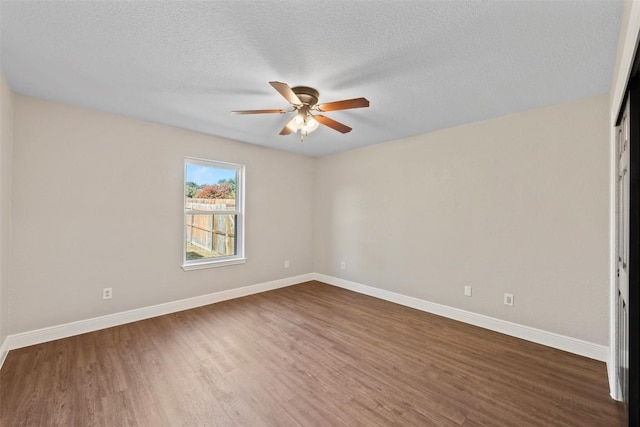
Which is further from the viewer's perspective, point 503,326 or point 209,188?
point 209,188

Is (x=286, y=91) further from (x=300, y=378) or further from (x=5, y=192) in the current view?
(x=5, y=192)

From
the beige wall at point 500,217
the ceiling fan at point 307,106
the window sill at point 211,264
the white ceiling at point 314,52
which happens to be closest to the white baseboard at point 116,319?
the window sill at point 211,264

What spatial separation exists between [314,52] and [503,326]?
3314 millimetres

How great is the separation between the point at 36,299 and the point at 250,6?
3.36 m

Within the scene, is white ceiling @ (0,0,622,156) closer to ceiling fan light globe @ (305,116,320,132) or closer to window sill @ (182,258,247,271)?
ceiling fan light globe @ (305,116,320,132)

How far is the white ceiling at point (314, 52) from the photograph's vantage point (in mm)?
1496

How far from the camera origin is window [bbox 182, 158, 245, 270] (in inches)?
149

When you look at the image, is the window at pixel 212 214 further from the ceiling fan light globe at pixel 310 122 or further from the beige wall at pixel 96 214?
the ceiling fan light globe at pixel 310 122

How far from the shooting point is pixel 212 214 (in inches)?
159

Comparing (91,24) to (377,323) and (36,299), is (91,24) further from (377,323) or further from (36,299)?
(377,323)

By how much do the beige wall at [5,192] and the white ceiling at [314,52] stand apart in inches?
8.8

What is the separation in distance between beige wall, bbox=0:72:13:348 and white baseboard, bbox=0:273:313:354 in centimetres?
16

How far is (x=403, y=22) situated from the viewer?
157cm

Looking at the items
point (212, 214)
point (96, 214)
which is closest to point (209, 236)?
point (212, 214)
